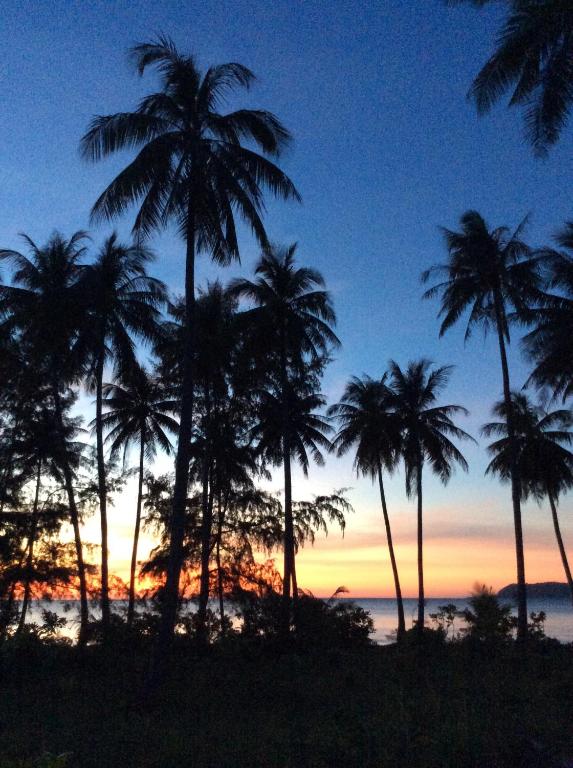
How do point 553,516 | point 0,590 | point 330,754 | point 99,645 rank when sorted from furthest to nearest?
point 553,516
point 0,590
point 99,645
point 330,754

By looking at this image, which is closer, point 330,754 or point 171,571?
point 330,754

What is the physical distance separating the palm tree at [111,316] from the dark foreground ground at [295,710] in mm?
9586

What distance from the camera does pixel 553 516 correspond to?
42438 mm

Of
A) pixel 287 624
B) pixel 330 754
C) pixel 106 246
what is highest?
pixel 106 246

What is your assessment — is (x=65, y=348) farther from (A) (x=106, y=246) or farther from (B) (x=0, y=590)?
(B) (x=0, y=590)

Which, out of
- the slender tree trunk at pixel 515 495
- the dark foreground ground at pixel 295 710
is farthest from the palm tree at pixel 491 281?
the dark foreground ground at pixel 295 710

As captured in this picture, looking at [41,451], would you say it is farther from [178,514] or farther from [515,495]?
[515,495]

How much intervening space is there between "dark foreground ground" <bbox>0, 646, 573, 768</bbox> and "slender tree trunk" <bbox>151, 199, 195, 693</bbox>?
0.92 m

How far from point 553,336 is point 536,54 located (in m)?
15.0

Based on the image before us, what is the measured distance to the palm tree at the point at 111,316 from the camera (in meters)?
28.0

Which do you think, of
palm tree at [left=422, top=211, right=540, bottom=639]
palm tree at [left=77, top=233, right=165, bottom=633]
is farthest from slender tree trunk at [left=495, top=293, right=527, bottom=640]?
palm tree at [left=77, top=233, right=165, bottom=633]

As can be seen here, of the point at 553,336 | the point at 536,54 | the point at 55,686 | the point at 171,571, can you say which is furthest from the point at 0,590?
the point at 536,54

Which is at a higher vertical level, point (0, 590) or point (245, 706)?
point (0, 590)

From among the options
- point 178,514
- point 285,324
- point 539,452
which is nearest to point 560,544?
point 539,452
